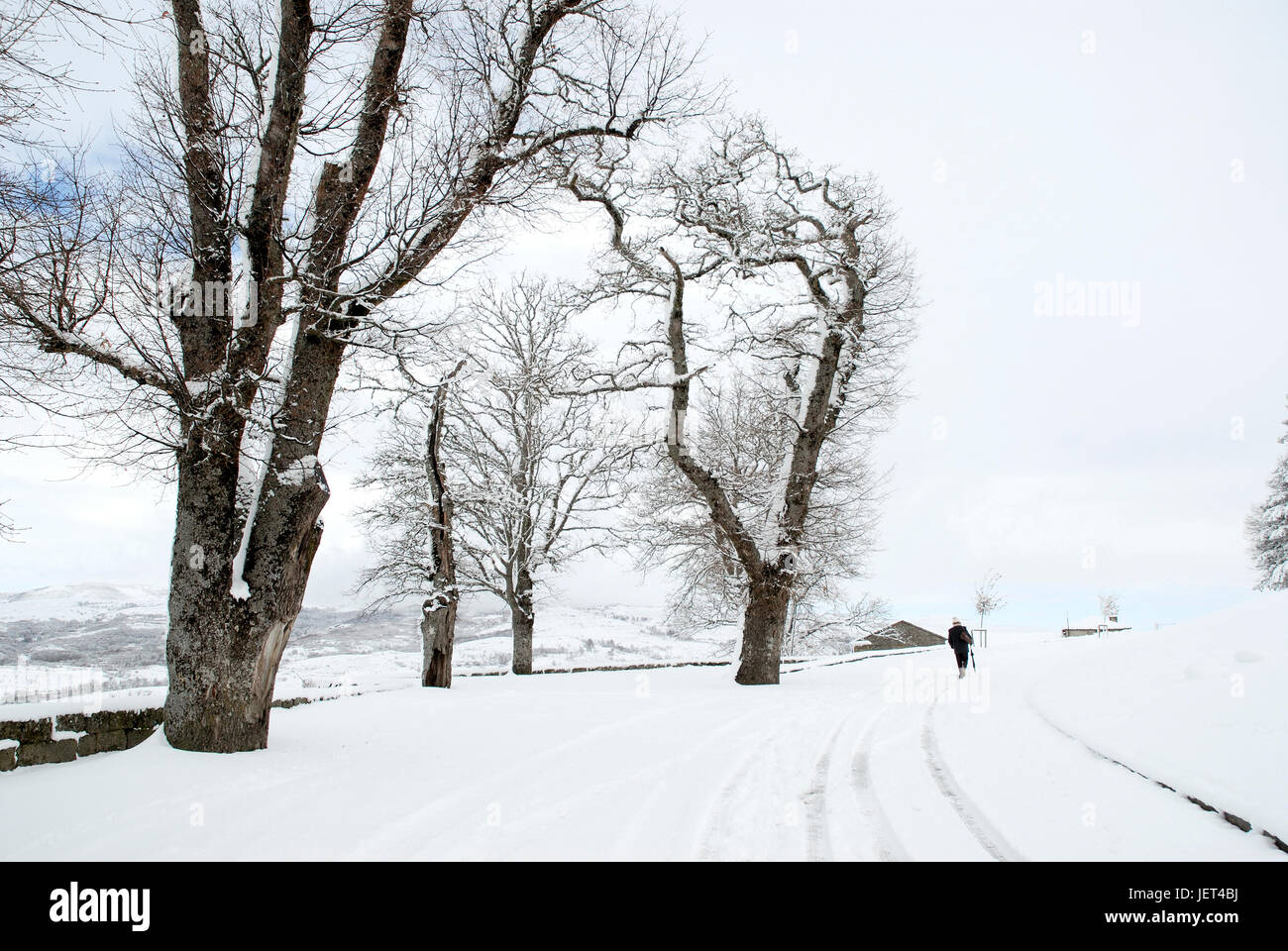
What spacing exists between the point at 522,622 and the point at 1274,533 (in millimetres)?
Result: 37076

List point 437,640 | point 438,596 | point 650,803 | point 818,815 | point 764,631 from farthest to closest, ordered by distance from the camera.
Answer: point 764,631, point 437,640, point 438,596, point 650,803, point 818,815

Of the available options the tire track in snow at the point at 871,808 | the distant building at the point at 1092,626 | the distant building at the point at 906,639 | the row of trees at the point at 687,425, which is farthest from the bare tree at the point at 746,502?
the distant building at the point at 1092,626

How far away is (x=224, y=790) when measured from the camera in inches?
191

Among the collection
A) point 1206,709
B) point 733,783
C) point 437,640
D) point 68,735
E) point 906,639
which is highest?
point 1206,709

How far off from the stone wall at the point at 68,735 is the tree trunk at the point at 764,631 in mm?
10784

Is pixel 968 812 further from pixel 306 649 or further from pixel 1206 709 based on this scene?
pixel 306 649

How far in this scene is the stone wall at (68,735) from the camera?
5637 mm

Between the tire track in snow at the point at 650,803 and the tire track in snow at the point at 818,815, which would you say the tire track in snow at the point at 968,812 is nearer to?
the tire track in snow at the point at 818,815

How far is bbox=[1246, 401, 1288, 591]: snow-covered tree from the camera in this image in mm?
33406

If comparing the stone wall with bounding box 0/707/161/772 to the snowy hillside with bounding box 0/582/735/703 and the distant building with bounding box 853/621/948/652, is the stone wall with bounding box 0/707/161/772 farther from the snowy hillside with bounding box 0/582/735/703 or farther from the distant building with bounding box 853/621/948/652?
the distant building with bounding box 853/621/948/652

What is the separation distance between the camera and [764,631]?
14914 millimetres

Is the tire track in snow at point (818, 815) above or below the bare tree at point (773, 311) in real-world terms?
below

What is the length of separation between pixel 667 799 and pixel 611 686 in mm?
9805

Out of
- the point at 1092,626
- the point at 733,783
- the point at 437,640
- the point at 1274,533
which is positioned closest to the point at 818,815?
the point at 733,783
